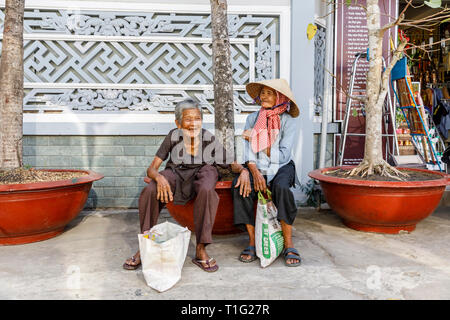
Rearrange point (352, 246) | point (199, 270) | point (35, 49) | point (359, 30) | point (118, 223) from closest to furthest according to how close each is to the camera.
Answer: point (199, 270)
point (352, 246)
point (118, 223)
point (35, 49)
point (359, 30)

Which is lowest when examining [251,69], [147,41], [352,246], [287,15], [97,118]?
[352,246]

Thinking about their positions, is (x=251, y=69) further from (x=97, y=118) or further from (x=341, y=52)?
(x=97, y=118)

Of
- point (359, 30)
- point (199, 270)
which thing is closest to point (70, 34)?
point (199, 270)

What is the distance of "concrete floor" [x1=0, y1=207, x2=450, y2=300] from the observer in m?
2.28

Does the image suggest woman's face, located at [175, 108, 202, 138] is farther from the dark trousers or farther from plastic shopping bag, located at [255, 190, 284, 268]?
plastic shopping bag, located at [255, 190, 284, 268]

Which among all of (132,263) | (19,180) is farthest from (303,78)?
(19,180)

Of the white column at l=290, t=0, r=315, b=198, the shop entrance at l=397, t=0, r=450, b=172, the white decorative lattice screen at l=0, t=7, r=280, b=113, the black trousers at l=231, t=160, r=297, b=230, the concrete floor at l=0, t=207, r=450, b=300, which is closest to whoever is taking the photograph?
the concrete floor at l=0, t=207, r=450, b=300

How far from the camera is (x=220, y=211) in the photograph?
3152 millimetres

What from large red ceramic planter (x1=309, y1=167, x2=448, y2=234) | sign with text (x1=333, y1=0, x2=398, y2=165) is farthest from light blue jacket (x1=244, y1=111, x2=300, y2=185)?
sign with text (x1=333, y1=0, x2=398, y2=165)

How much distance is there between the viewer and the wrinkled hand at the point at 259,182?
2828 millimetres

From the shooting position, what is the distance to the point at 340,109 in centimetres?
490

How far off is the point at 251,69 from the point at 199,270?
9.11 feet

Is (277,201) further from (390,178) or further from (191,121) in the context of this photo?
(390,178)

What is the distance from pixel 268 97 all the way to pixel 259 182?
0.75 metres
